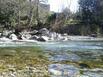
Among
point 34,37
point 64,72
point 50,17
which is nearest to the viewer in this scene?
point 64,72

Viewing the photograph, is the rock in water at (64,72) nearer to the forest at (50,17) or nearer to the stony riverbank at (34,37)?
the stony riverbank at (34,37)

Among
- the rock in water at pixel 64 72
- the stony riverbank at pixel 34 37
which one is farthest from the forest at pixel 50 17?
the rock in water at pixel 64 72

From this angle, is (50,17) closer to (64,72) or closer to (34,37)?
(34,37)

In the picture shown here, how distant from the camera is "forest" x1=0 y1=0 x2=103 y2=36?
43.9m

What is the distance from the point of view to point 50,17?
51562 millimetres

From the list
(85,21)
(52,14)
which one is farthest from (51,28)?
(85,21)

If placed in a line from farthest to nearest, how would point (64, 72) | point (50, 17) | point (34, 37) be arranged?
point (50, 17) < point (34, 37) < point (64, 72)

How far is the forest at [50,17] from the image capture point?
144ft

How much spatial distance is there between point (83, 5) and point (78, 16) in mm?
2346

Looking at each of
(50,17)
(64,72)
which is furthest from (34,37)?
(64,72)

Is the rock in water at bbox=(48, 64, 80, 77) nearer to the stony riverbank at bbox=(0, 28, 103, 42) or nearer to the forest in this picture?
the stony riverbank at bbox=(0, 28, 103, 42)

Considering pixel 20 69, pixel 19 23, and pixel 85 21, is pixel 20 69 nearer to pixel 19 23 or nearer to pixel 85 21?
pixel 19 23

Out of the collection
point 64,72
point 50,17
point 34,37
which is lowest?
point 34,37

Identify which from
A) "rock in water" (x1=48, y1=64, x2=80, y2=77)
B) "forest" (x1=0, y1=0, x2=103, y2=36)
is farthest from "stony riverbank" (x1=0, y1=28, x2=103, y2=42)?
"rock in water" (x1=48, y1=64, x2=80, y2=77)
